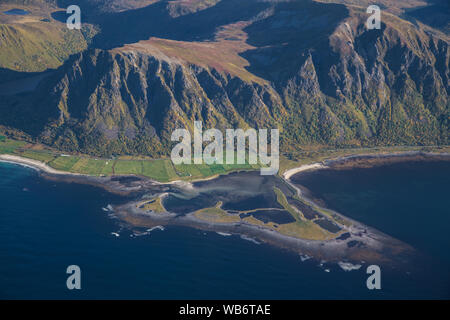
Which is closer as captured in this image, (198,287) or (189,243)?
(198,287)

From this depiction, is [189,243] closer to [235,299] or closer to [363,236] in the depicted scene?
[235,299]

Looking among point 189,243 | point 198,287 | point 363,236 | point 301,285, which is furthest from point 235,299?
point 363,236

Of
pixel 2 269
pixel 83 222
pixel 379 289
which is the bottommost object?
pixel 379 289

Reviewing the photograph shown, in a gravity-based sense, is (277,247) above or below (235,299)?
above
